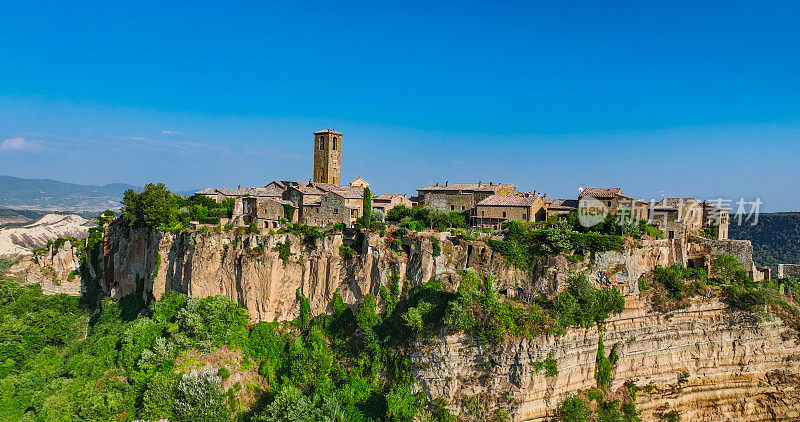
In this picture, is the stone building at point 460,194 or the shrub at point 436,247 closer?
the shrub at point 436,247

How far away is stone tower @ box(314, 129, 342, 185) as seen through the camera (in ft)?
198

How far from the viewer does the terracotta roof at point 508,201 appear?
42.3 metres

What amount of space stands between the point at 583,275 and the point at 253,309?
25.0m

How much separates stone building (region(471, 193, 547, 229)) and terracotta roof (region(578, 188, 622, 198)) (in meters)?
5.10

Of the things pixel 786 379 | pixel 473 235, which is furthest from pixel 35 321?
pixel 786 379

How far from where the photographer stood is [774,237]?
80.9 meters

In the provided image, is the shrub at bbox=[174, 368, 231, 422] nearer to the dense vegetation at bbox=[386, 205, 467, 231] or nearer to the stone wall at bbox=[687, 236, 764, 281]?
the dense vegetation at bbox=[386, 205, 467, 231]

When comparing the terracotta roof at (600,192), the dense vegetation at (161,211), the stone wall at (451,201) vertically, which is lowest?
the dense vegetation at (161,211)

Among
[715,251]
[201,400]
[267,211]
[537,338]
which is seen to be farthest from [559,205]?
[201,400]

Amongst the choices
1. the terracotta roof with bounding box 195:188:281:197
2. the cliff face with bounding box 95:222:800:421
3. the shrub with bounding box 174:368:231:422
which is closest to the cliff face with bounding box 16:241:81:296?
the terracotta roof with bounding box 195:188:281:197

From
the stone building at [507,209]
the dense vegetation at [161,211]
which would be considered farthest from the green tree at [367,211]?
the dense vegetation at [161,211]

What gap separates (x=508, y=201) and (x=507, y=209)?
1.16 meters

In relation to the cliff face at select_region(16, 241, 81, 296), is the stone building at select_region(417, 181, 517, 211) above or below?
above

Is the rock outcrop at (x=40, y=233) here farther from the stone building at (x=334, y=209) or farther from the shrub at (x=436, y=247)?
the shrub at (x=436, y=247)
